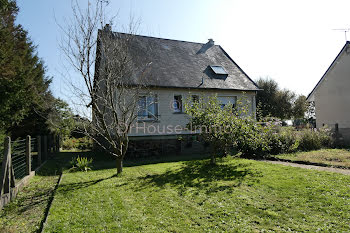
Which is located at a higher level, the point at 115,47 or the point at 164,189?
the point at 115,47

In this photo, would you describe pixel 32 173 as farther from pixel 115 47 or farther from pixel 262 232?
pixel 262 232

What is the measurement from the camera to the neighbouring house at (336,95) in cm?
1608

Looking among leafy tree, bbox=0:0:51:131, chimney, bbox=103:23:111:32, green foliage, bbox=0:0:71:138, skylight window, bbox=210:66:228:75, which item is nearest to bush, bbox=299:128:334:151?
Answer: skylight window, bbox=210:66:228:75

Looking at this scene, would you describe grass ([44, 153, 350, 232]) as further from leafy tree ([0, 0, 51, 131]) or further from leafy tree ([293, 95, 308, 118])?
leafy tree ([293, 95, 308, 118])

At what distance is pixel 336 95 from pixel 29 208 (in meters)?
18.6

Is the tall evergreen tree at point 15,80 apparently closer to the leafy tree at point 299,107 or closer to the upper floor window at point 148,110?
the upper floor window at point 148,110

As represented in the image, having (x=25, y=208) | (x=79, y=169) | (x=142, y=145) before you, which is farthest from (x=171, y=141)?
(x=25, y=208)

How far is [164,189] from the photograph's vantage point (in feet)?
20.7

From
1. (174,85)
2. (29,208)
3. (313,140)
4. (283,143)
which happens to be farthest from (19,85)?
(313,140)

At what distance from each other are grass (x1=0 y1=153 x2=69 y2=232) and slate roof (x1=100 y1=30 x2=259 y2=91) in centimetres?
686

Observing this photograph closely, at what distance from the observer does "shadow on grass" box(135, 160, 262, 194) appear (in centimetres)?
645

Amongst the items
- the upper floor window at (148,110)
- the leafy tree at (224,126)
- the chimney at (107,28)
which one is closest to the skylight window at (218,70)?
the upper floor window at (148,110)

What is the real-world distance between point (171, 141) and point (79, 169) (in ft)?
18.5

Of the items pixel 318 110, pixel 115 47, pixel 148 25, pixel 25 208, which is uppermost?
pixel 148 25
